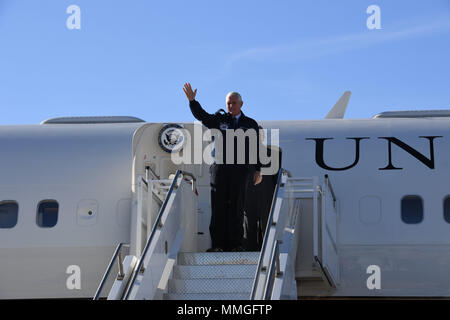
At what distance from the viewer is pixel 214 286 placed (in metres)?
9.31

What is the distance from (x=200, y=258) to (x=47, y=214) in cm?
395

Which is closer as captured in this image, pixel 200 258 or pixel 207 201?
pixel 200 258

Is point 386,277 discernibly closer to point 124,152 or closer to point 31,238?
point 124,152

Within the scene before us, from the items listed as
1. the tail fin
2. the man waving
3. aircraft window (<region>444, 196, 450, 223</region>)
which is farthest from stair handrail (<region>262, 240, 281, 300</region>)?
the tail fin

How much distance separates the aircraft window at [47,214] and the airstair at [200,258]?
1.97 meters

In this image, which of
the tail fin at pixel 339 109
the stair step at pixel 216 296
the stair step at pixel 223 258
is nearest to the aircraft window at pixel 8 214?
the stair step at pixel 223 258

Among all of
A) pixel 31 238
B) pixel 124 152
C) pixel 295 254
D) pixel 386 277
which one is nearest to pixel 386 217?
pixel 386 277

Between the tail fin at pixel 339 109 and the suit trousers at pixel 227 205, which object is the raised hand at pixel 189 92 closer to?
the suit trousers at pixel 227 205

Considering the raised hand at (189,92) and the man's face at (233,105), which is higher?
the raised hand at (189,92)

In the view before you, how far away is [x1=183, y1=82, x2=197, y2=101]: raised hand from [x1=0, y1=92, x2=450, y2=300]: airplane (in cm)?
125

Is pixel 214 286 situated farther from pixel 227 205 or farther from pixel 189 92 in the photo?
pixel 189 92

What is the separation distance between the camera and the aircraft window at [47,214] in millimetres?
12719

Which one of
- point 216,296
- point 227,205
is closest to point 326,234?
point 227,205
